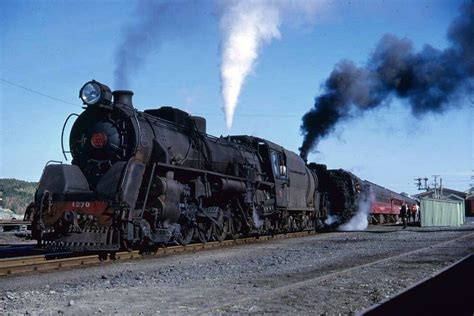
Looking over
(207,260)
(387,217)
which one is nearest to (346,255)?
(207,260)

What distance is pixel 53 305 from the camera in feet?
20.9

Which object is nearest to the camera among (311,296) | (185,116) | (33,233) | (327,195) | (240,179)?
(311,296)

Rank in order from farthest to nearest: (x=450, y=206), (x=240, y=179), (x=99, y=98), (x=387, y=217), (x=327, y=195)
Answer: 1. (x=387, y=217)
2. (x=450, y=206)
3. (x=327, y=195)
4. (x=240, y=179)
5. (x=99, y=98)

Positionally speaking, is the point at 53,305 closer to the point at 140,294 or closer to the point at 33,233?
the point at 140,294

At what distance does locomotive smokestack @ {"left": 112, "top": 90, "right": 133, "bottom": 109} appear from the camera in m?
12.6

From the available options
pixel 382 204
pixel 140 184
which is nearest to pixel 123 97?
pixel 140 184

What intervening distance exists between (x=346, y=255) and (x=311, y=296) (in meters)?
6.58

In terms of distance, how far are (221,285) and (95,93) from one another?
20.1ft

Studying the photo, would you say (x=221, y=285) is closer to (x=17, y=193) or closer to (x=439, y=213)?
(x=439, y=213)

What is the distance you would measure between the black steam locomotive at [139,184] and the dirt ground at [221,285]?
2.90 ft

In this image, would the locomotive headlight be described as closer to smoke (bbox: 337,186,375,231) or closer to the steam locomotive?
the steam locomotive

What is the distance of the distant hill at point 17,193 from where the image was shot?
80.3 m

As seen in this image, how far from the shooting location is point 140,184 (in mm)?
11461

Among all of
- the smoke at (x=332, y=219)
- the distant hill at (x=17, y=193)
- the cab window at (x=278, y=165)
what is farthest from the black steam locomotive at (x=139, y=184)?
the distant hill at (x=17, y=193)
